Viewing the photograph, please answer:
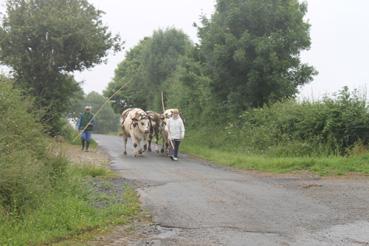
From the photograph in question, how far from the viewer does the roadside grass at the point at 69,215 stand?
26.4 feet

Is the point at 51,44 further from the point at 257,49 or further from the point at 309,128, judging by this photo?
the point at 309,128

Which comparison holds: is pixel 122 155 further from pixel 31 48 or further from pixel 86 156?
pixel 31 48

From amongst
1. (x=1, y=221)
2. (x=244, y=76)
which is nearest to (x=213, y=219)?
(x=1, y=221)

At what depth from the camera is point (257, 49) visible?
23.5 meters

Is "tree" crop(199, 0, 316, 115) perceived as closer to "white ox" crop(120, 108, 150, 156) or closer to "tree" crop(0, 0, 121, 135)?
"white ox" crop(120, 108, 150, 156)

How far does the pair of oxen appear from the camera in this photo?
21.7 meters

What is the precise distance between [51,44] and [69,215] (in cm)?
1867

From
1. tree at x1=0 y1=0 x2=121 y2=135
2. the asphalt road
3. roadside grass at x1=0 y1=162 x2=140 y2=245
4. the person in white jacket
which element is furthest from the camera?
tree at x1=0 y1=0 x2=121 y2=135

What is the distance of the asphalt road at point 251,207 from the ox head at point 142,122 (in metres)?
5.22

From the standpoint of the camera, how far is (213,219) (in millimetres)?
9461

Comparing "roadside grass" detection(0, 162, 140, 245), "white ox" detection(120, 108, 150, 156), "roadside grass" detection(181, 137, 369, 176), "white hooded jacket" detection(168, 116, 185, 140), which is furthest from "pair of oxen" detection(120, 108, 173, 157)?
"roadside grass" detection(0, 162, 140, 245)

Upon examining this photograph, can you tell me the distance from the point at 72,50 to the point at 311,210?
19.1 meters

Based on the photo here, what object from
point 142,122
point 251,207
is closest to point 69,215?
point 251,207

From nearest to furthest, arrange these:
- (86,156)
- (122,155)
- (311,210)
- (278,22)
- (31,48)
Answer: (311,210)
(86,156)
(122,155)
(278,22)
(31,48)
